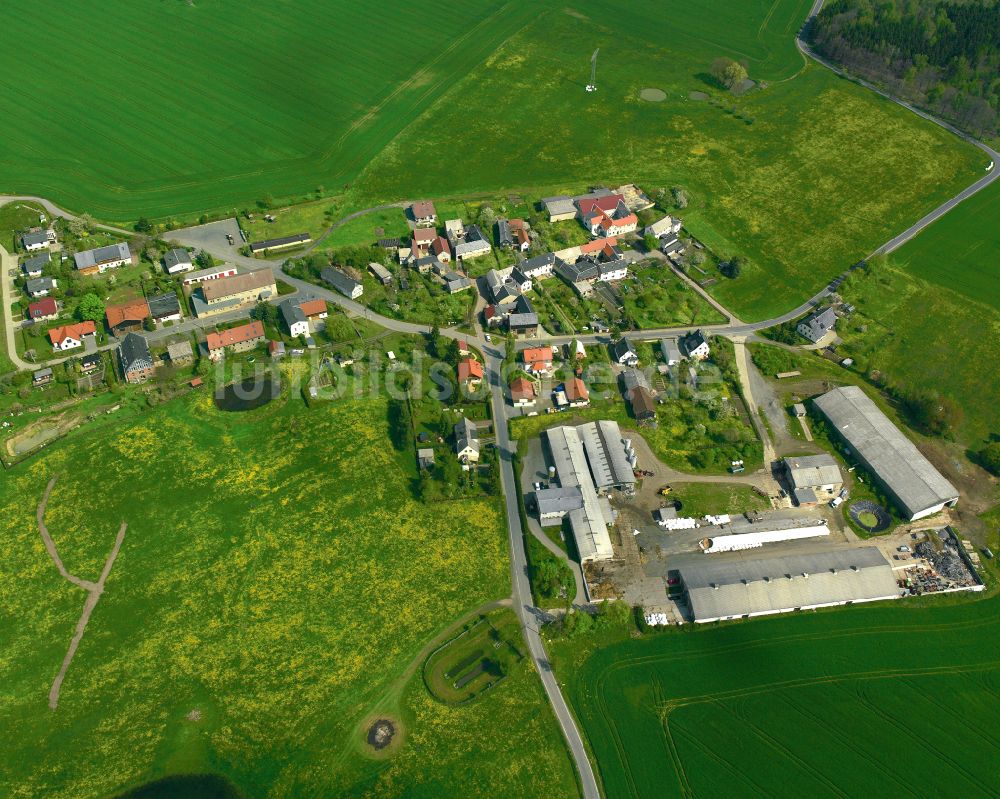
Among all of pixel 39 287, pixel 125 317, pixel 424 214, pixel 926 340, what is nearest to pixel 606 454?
pixel 926 340

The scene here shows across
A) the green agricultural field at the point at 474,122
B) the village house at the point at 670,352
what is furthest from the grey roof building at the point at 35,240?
the village house at the point at 670,352

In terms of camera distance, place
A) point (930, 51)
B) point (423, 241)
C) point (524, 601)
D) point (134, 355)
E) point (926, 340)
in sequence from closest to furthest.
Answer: point (524, 601)
point (134, 355)
point (926, 340)
point (423, 241)
point (930, 51)

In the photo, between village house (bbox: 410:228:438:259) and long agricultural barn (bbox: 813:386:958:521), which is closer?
long agricultural barn (bbox: 813:386:958:521)

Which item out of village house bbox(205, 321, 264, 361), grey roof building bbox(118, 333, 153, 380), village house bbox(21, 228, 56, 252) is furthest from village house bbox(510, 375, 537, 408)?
village house bbox(21, 228, 56, 252)

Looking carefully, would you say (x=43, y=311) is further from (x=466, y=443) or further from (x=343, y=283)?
(x=466, y=443)

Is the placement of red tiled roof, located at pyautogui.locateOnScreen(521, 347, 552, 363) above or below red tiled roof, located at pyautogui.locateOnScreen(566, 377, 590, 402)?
above

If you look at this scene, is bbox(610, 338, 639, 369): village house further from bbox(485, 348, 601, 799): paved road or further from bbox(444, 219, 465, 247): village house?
bbox(444, 219, 465, 247): village house
